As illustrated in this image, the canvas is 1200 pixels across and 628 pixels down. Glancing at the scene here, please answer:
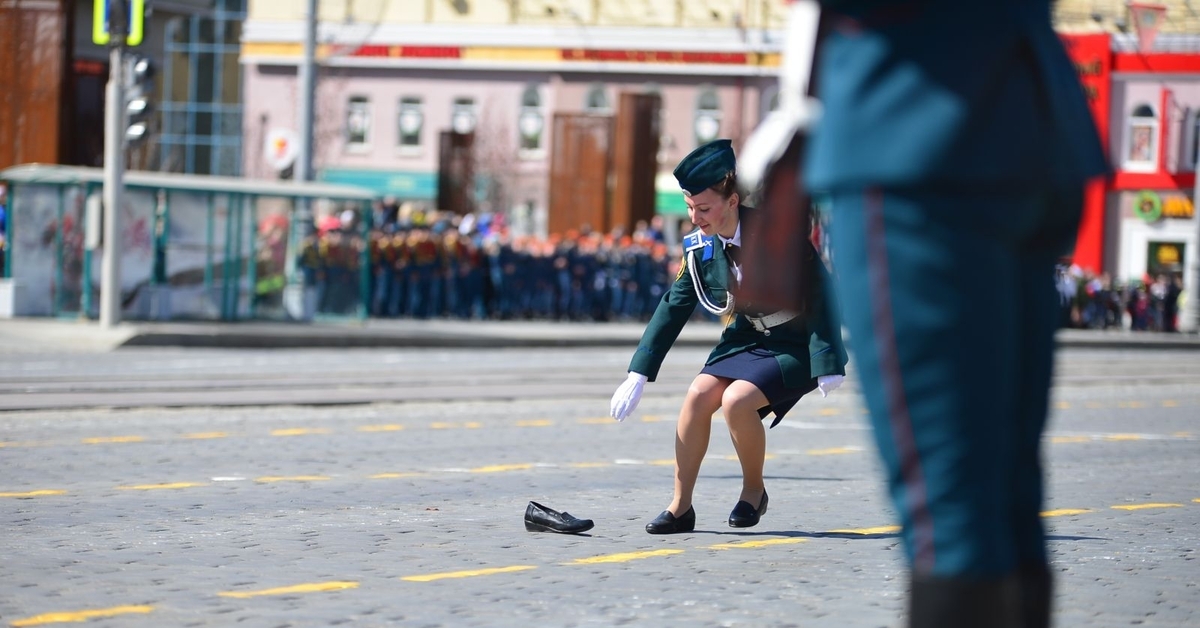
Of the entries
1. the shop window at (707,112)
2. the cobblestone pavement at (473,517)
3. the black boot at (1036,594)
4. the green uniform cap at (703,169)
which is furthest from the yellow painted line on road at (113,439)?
the shop window at (707,112)

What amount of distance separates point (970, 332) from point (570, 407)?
1258cm

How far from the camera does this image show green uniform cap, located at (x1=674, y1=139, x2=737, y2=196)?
7.50 metres

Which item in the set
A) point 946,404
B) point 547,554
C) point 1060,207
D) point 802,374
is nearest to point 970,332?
point 946,404

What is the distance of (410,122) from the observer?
66.7 m

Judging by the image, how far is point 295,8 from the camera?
6788cm

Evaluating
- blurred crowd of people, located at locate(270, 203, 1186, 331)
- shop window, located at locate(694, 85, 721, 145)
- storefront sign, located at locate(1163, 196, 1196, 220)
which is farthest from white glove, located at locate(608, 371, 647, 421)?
shop window, located at locate(694, 85, 721, 145)

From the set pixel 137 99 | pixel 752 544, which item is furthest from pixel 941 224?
pixel 137 99

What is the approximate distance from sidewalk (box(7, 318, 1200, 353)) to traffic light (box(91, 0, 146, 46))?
3.50 metres

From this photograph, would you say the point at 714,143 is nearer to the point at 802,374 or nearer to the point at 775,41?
the point at 802,374

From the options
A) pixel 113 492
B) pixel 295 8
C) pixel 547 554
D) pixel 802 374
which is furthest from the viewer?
pixel 295 8

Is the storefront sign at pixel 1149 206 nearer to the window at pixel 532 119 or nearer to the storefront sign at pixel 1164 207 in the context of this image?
the storefront sign at pixel 1164 207

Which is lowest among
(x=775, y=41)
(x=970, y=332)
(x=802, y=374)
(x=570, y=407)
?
(x=570, y=407)

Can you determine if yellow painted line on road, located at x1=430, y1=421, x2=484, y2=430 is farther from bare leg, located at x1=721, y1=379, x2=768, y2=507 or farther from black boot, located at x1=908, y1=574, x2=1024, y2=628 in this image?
black boot, located at x1=908, y1=574, x2=1024, y2=628

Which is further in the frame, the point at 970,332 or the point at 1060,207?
the point at 1060,207
